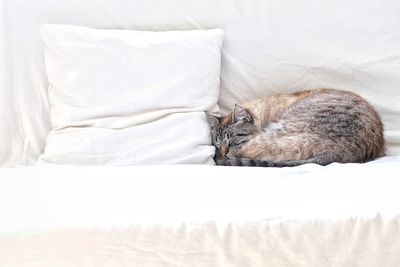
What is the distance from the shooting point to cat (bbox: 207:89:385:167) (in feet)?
4.58

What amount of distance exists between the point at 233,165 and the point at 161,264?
0.52 meters

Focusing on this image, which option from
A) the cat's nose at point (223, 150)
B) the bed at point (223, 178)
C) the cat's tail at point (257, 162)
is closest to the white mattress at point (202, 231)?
the bed at point (223, 178)

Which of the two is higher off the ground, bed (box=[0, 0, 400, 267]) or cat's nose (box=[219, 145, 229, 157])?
bed (box=[0, 0, 400, 267])

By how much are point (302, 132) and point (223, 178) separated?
0.37 metres

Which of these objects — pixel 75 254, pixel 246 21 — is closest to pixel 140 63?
pixel 246 21

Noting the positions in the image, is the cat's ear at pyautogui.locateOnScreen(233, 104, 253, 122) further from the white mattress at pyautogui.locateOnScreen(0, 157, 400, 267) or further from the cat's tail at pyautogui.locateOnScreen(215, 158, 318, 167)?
the white mattress at pyautogui.locateOnScreen(0, 157, 400, 267)

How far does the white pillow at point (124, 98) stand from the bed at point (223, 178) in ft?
0.22

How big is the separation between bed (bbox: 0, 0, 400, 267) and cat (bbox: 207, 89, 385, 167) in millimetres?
95

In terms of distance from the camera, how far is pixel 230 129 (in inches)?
59.2

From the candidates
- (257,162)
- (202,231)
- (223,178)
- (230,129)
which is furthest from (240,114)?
(202,231)

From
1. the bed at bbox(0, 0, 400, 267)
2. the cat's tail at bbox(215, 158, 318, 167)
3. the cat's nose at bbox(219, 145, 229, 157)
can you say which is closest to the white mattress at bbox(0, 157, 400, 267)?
the bed at bbox(0, 0, 400, 267)

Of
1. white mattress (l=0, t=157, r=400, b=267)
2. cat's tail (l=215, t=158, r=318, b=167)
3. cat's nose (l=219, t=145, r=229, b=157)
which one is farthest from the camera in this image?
cat's nose (l=219, t=145, r=229, b=157)

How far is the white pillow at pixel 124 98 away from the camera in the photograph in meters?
1.42

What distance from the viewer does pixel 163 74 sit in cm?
150
